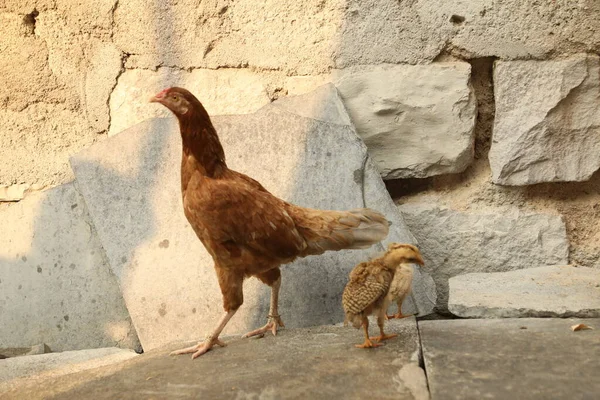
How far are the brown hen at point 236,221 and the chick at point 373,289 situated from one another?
23 centimetres

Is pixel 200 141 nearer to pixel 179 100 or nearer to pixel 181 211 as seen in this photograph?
pixel 179 100

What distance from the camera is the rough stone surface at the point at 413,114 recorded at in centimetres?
332

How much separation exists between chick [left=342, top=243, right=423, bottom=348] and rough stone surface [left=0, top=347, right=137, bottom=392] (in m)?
1.03

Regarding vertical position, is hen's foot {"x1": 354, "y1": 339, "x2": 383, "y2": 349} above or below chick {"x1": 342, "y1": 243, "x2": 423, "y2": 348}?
below

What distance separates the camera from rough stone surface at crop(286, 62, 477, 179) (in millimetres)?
3316

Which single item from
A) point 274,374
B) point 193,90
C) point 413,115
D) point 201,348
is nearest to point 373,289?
point 274,374

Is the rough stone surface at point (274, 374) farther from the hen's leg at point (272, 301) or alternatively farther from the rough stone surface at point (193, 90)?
the rough stone surface at point (193, 90)

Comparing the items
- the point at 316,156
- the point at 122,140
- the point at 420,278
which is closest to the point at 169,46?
the point at 122,140

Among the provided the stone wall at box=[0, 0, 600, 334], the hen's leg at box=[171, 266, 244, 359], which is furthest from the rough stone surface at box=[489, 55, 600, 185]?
the hen's leg at box=[171, 266, 244, 359]

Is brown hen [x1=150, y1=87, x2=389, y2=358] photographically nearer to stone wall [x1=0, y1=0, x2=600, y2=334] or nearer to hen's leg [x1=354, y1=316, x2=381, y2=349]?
hen's leg [x1=354, y1=316, x2=381, y2=349]

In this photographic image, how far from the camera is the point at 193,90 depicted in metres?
3.55

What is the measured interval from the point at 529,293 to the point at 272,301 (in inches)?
43.0

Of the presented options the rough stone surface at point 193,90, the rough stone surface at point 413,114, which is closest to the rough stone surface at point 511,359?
the rough stone surface at point 413,114

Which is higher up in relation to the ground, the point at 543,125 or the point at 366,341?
the point at 543,125
